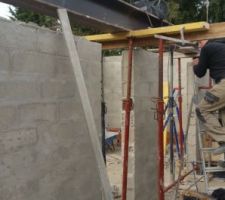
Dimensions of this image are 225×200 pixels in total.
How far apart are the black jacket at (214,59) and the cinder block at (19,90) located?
2.15 m

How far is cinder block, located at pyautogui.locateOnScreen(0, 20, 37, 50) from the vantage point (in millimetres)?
2967

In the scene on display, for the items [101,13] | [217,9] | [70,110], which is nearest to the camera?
[70,110]

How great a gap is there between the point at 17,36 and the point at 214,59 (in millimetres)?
2401

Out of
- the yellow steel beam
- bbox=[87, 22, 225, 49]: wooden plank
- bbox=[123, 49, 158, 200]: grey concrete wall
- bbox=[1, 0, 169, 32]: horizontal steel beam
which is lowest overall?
bbox=[123, 49, 158, 200]: grey concrete wall

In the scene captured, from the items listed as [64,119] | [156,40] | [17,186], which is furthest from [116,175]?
[17,186]

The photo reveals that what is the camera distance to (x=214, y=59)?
4.58m

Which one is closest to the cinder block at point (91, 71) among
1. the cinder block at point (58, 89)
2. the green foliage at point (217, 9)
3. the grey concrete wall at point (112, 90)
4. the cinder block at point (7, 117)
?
the cinder block at point (58, 89)

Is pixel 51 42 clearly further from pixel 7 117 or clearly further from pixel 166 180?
pixel 166 180

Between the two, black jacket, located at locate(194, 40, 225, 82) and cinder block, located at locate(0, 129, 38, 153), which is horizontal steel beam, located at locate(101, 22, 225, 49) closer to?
black jacket, located at locate(194, 40, 225, 82)

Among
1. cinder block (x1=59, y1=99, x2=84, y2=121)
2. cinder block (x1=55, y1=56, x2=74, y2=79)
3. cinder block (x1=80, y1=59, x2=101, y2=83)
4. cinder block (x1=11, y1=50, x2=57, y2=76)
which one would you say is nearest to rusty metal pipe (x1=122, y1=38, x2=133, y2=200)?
cinder block (x1=80, y1=59, x2=101, y2=83)

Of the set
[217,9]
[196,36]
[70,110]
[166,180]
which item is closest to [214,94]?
[196,36]

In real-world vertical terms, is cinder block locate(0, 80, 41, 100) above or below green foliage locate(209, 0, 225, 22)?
below

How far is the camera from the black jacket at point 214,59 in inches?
178

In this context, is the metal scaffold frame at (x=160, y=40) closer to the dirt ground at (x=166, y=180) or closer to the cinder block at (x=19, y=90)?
the dirt ground at (x=166, y=180)
